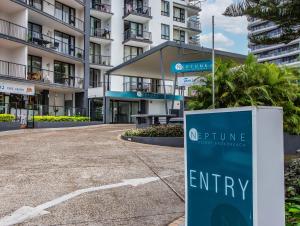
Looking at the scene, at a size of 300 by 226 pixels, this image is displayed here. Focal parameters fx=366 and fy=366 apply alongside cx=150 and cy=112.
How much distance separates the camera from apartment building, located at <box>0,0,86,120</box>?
86.6ft

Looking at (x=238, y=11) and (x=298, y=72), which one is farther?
(x=298, y=72)

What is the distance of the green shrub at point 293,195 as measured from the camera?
4.38 metres

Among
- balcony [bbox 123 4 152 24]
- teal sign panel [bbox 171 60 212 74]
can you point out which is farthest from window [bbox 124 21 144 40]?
teal sign panel [bbox 171 60 212 74]

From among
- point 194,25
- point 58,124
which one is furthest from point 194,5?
point 58,124

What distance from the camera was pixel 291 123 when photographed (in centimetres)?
970

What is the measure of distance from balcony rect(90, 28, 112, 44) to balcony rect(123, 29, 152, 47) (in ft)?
6.35

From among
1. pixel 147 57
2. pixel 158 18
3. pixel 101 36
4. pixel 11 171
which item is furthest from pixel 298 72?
pixel 158 18

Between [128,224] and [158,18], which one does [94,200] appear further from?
[158,18]

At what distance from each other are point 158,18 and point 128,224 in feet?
130

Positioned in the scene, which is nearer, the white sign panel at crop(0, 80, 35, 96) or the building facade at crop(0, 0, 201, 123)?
the white sign panel at crop(0, 80, 35, 96)

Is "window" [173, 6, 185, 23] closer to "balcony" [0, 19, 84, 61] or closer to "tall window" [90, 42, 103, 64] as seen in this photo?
"tall window" [90, 42, 103, 64]

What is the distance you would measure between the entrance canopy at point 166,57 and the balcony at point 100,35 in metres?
13.0

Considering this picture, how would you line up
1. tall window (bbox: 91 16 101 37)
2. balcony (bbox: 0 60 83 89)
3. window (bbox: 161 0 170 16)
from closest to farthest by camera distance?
balcony (bbox: 0 60 83 89), tall window (bbox: 91 16 101 37), window (bbox: 161 0 170 16)

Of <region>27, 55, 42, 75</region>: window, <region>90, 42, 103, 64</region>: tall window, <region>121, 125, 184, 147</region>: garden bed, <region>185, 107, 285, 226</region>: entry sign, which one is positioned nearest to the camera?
<region>185, 107, 285, 226</region>: entry sign
